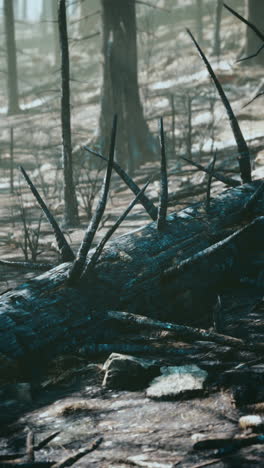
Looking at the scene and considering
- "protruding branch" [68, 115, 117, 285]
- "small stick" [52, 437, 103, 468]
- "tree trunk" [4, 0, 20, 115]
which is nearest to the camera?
"small stick" [52, 437, 103, 468]

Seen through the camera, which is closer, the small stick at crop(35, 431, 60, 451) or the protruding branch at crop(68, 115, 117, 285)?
the small stick at crop(35, 431, 60, 451)

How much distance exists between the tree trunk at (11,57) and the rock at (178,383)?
21.9 metres

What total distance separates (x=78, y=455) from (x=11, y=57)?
23757 millimetres

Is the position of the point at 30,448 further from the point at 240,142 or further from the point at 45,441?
the point at 240,142

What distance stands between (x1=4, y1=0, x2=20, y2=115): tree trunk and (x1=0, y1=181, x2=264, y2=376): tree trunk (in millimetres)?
19844

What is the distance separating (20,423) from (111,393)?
64cm

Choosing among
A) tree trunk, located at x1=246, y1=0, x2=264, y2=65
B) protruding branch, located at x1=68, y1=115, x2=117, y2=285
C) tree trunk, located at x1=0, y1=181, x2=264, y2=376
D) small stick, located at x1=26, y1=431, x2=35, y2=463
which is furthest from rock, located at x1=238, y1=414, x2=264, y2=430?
tree trunk, located at x1=246, y1=0, x2=264, y2=65

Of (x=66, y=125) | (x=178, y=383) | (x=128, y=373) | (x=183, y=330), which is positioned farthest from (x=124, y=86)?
(x=178, y=383)

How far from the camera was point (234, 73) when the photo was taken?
18.1 metres

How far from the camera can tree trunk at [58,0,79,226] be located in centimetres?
951

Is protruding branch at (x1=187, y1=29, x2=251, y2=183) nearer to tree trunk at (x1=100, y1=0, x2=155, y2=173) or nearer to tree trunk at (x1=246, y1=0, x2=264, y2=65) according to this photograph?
tree trunk at (x1=100, y1=0, x2=155, y2=173)

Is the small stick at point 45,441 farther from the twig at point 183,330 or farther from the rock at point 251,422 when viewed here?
the twig at point 183,330

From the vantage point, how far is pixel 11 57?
25172 mm

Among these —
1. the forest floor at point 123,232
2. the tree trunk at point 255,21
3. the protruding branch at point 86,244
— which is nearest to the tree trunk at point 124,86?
the forest floor at point 123,232
